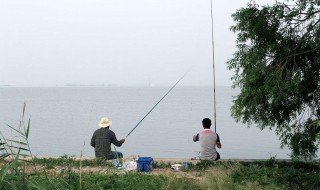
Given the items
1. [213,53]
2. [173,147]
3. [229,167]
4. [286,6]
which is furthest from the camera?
[173,147]

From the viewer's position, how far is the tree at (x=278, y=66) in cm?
827

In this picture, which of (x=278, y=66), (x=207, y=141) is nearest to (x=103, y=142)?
(x=207, y=141)

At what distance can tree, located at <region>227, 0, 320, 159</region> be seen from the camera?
27.1 ft

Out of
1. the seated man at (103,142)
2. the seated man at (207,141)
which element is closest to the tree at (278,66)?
the seated man at (207,141)

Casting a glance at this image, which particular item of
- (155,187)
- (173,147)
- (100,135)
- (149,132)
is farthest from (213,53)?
(149,132)

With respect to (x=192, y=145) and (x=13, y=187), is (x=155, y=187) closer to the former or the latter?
(x=13, y=187)

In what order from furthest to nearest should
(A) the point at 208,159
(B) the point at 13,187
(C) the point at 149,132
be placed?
1. (C) the point at 149,132
2. (A) the point at 208,159
3. (B) the point at 13,187

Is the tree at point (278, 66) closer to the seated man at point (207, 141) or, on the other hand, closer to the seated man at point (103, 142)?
the seated man at point (207, 141)

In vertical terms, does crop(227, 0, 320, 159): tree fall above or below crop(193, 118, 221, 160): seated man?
above

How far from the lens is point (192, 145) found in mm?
23859

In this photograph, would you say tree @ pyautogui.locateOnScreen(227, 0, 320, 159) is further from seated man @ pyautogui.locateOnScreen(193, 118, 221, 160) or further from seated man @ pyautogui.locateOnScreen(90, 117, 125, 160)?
seated man @ pyautogui.locateOnScreen(90, 117, 125, 160)

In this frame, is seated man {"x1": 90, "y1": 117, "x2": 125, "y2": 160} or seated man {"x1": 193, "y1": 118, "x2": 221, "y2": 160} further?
seated man {"x1": 90, "y1": 117, "x2": 125, "y2": 160}

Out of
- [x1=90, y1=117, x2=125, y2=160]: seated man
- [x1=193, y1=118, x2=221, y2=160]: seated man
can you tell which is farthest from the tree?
[x1=90, y1=117, x2=125, y2=160]: seated man

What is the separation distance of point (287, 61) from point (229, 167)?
280 cm
